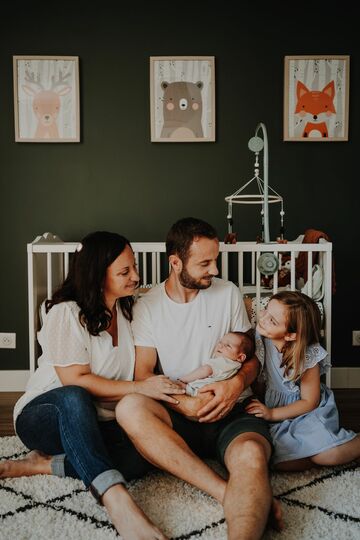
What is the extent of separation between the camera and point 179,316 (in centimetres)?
205

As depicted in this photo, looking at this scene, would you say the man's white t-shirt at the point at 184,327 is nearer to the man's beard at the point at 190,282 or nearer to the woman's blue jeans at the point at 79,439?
the man's beard at the point at 190,282

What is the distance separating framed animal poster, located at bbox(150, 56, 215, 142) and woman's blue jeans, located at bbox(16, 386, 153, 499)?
72.7 inches

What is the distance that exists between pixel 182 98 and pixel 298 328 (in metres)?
1.74

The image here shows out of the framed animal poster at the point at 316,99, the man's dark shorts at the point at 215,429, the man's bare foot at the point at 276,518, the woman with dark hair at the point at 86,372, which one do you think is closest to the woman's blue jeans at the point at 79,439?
the woman with dark hair at the point at 86,372

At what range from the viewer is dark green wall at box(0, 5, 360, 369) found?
321 centimetres

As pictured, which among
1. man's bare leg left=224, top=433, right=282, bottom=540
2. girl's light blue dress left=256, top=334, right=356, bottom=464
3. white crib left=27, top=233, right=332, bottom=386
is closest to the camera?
man's bare leg left=224, top=433, right=282, bottom=540

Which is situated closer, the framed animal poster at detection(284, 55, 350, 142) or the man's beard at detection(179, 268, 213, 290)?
the man's beard at detection(179, 268, 213, 290)

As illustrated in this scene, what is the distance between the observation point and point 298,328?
201 centimetres

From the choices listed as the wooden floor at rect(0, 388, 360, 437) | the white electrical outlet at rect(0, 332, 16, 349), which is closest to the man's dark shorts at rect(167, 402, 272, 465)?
the wooden floor at rect(0, 388, 360, 437)

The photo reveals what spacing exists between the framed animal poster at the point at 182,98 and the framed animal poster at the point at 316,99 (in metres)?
0.44

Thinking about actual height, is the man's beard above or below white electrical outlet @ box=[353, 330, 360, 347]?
above

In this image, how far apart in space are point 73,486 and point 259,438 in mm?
635

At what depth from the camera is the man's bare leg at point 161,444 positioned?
166 centimetres

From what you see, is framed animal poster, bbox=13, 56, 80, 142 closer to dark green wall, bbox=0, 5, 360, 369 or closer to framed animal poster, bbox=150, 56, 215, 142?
dark green wall, bbox=0, 5, 360, 369
